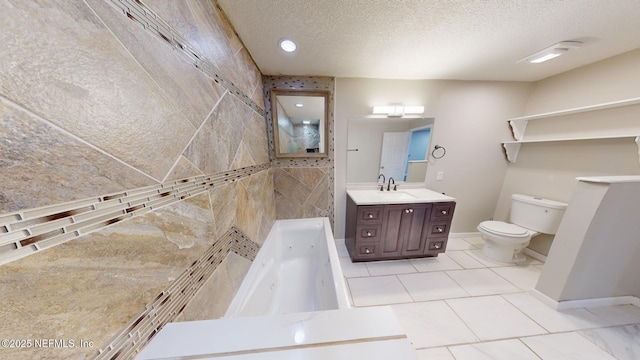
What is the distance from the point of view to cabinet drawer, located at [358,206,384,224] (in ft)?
6.36

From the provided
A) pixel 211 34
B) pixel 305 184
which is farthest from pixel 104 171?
pixel 305 184

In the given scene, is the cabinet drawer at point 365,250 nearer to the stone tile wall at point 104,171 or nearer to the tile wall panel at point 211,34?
the stone tile wall at point 104,171

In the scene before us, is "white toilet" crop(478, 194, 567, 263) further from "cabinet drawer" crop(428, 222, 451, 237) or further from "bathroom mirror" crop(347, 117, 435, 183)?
"bathroom mirror" crop(347, 117, 435, 183)

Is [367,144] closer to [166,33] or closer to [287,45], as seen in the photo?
[287,45]

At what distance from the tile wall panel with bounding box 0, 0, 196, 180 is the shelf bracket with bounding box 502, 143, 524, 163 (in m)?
3.57

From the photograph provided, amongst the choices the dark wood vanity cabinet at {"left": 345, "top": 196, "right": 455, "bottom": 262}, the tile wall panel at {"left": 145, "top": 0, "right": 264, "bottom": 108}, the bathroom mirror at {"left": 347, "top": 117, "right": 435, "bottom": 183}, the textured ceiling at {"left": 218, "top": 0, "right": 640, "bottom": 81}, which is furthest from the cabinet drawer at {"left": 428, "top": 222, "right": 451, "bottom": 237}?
the tile wall panel at {"left": 145, "top": 0, "right": 264, "bottom": 108}

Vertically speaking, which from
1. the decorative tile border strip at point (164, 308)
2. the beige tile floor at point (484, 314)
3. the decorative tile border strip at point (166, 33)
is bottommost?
the beige tile floor at point (484, 314)

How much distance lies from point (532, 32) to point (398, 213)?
5.89 feet

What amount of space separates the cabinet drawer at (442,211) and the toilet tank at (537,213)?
946 mm

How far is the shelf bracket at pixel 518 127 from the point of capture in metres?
2.26

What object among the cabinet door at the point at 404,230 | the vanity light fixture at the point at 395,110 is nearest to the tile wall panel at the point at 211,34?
the vanity light fixture at the point at 395,110

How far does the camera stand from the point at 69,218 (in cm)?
42

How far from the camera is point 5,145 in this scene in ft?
1.08

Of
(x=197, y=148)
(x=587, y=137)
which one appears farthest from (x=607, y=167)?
(x=197, y=148)
